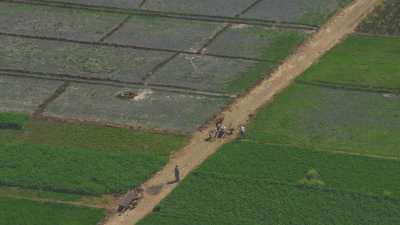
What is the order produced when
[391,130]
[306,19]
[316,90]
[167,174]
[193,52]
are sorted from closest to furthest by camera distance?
[167,174] → [391,130] → [316,90] → [193,52] → [306,19]

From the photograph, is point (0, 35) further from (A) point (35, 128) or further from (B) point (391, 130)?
(B) point (391, 130)

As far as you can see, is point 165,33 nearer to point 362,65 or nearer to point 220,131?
point 362,65

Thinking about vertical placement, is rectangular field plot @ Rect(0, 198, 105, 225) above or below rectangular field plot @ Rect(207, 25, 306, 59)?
below

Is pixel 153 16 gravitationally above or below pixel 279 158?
above

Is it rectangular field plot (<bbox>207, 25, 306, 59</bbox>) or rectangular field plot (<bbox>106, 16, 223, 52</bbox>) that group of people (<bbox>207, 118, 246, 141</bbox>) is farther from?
rectangular field plot (<bbox>106, 16, 223, 52</bbox>)

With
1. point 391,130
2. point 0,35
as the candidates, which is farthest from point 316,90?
point 0,35

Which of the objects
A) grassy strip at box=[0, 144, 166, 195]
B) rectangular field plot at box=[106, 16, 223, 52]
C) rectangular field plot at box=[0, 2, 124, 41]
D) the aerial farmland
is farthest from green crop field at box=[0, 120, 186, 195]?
rectangular field plot at box=[0, 2, 124, 41]

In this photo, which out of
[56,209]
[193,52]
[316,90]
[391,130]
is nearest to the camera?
[56,209]
